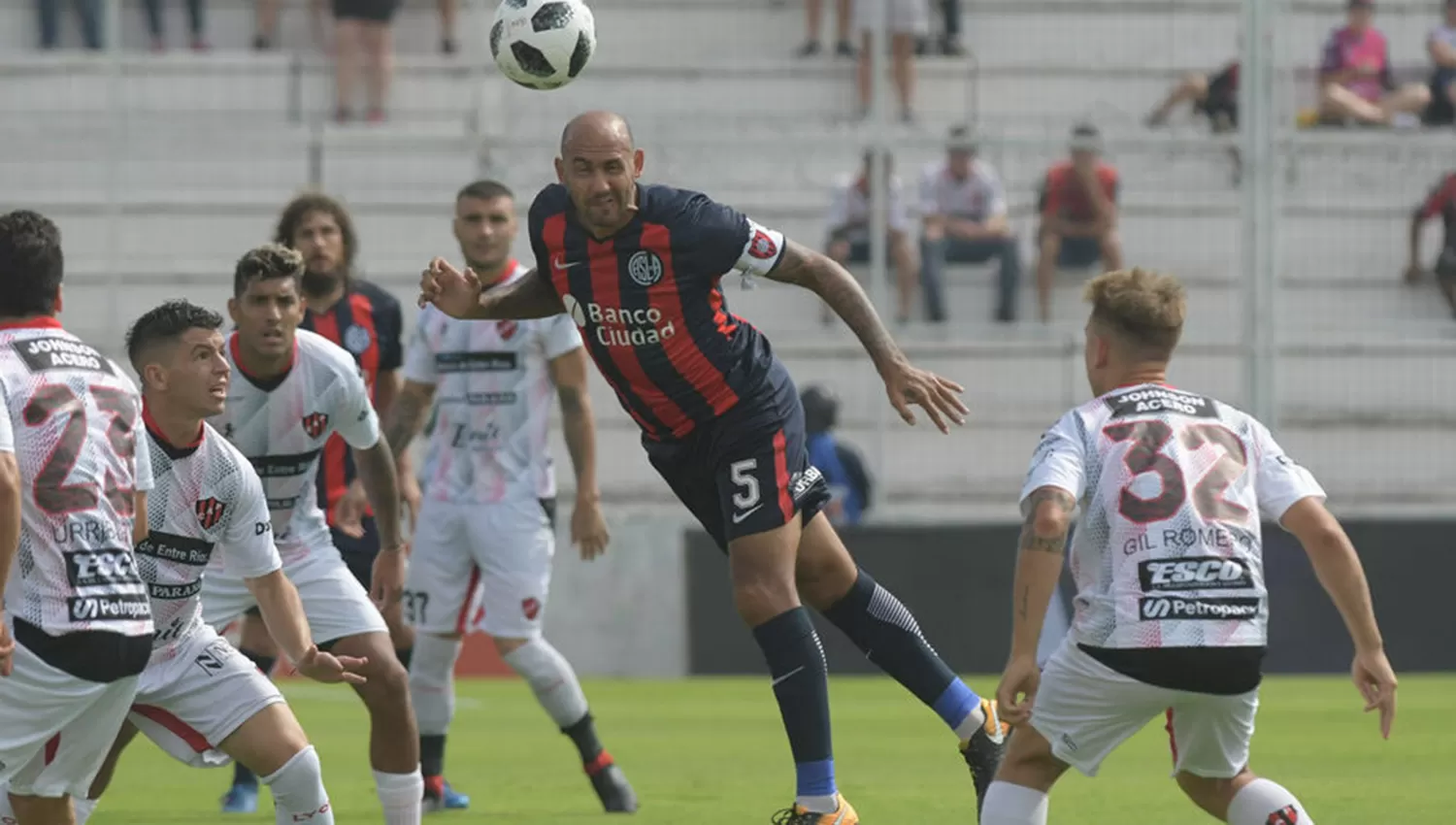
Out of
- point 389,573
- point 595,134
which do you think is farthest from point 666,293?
point 389,573

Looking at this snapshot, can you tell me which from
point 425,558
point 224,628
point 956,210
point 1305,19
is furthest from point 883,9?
point 224,628

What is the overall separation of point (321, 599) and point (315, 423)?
62cm

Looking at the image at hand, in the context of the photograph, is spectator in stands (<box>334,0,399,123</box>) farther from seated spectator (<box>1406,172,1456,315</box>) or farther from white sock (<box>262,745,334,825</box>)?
white sock (<box>262,745,334,825</box>)

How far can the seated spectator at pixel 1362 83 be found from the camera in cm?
1608

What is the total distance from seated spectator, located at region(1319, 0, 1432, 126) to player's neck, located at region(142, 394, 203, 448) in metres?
11.8

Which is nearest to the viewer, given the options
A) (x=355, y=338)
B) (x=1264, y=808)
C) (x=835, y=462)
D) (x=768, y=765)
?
(x=1264, y=808)

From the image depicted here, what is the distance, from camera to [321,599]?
23.2ft

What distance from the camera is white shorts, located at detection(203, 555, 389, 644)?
7027mm

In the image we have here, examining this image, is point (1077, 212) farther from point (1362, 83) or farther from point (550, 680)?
point (550, 680)

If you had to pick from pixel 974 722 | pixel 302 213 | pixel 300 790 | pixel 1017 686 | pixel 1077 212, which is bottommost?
pixel 974 722

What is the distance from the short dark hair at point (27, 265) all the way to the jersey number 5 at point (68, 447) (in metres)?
0.25

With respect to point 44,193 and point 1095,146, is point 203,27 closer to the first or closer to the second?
point 44,193

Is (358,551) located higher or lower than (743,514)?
lower

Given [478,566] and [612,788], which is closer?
[612,788]
